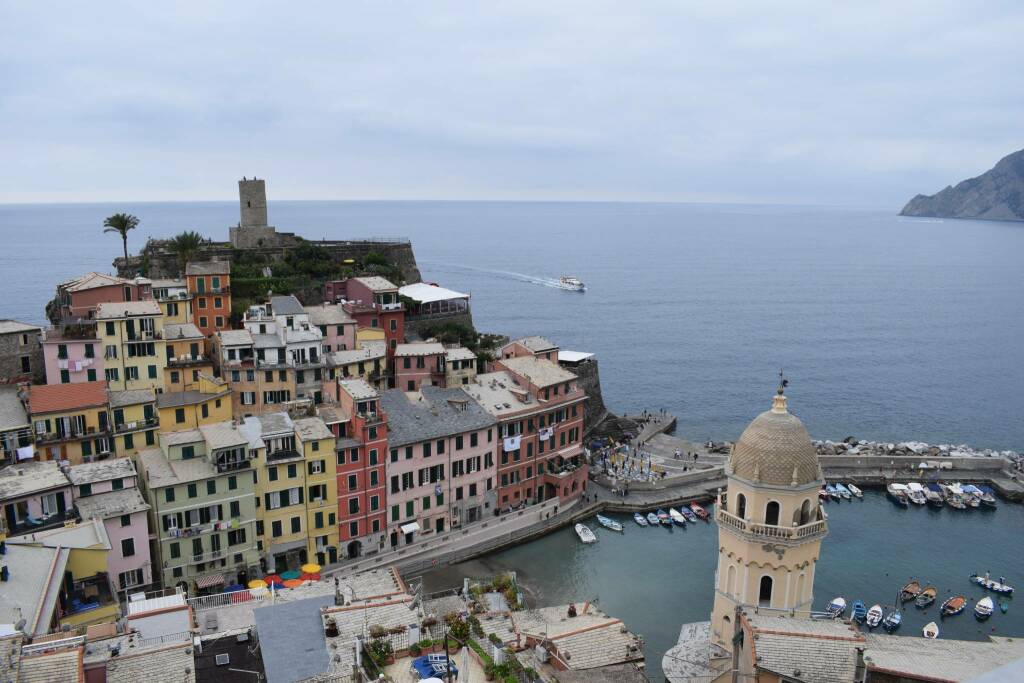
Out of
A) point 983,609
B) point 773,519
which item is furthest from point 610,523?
point 773,519

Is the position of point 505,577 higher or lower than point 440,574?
higher

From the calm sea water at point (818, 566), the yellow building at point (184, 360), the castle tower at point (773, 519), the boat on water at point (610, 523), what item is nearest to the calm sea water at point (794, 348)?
the calm sea water at point (818, 566)

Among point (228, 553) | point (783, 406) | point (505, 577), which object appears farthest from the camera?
point (228, 553)

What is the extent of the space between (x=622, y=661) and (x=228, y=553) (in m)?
29.5

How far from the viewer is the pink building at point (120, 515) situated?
1756 inches

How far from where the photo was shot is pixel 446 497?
6066cm

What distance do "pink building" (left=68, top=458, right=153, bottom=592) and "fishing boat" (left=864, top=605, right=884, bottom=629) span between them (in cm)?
4528

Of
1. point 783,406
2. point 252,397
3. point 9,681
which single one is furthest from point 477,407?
point 9,681

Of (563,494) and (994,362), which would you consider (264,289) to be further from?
(994,362)

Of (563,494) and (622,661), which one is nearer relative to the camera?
(622,661)

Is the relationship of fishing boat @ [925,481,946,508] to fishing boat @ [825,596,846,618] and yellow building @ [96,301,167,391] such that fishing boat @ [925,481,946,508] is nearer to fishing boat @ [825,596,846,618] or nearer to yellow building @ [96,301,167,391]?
fishing boat @ [825,596,846,618]

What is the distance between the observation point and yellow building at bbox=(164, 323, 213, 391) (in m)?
62.2

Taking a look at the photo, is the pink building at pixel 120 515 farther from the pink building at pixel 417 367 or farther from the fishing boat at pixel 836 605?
the fishing boat at pixel 836 605

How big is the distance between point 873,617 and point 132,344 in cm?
5592
